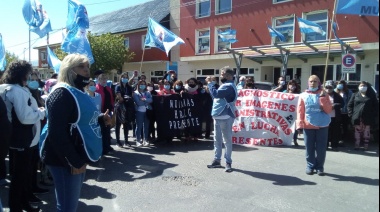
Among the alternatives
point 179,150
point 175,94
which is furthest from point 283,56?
point 179,150

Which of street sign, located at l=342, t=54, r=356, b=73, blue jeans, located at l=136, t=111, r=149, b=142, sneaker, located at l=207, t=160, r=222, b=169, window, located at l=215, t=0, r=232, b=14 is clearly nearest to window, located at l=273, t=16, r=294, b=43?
window, located at l=215, t=0, r=232, b=14

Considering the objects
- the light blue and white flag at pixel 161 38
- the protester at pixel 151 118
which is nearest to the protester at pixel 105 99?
the protester at pixel 151 118

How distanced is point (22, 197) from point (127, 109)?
4.38 meters

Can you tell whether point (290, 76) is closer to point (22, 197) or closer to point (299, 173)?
point (299, 173)

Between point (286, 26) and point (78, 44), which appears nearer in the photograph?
point (78, 44)

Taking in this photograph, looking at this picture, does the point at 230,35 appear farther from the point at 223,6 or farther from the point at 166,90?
the point at 166,90

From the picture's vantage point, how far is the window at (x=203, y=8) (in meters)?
24.4

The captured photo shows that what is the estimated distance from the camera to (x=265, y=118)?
8.91m

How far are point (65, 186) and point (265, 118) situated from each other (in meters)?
6.94

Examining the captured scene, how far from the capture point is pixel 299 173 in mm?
6016

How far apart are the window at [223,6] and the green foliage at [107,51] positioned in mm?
9961

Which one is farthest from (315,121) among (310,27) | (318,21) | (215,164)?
(318,21)

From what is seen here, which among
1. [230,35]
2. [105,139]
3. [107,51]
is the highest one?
[230,35]

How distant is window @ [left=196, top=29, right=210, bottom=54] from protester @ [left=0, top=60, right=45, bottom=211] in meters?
21.3
